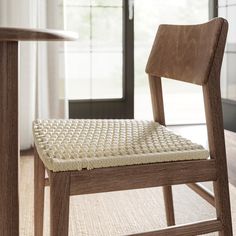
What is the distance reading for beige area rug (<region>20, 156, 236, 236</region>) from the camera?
1.72 meters

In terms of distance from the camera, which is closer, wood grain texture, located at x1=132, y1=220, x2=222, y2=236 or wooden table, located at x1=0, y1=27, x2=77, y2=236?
wooden table, located at x1=0, y1=27, x2=77, y2=236

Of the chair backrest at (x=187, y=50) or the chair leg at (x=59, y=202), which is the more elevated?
the chair backrest at (x=187, y=50)

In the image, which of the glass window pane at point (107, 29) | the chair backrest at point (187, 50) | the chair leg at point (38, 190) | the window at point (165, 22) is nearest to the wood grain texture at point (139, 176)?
the chair backrest at point (187, 50)

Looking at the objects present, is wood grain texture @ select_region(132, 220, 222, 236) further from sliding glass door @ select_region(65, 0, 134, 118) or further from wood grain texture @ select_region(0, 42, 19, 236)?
sliding glass door @ select_region(65, 0, 134, 118)

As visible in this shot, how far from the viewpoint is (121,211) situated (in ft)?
6.29

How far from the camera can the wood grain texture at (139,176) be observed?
96 centimetres

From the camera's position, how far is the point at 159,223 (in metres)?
1.78

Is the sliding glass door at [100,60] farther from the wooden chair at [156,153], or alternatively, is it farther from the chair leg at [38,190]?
the wooden chair at [156,153]

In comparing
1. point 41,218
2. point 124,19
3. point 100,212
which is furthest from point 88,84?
point 41,218

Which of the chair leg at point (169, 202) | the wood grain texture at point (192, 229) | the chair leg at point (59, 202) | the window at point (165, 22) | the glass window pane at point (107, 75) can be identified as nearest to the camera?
the chair leg at point (59, 202)

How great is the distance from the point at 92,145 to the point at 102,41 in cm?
259

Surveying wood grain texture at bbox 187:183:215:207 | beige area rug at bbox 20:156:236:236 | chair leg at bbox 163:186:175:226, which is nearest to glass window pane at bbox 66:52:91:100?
beige area rug at bbox 20:156:236:236

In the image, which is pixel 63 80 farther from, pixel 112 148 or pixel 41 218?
pixel 112 148

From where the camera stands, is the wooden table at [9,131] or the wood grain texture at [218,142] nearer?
the wooden table at [9,131]
